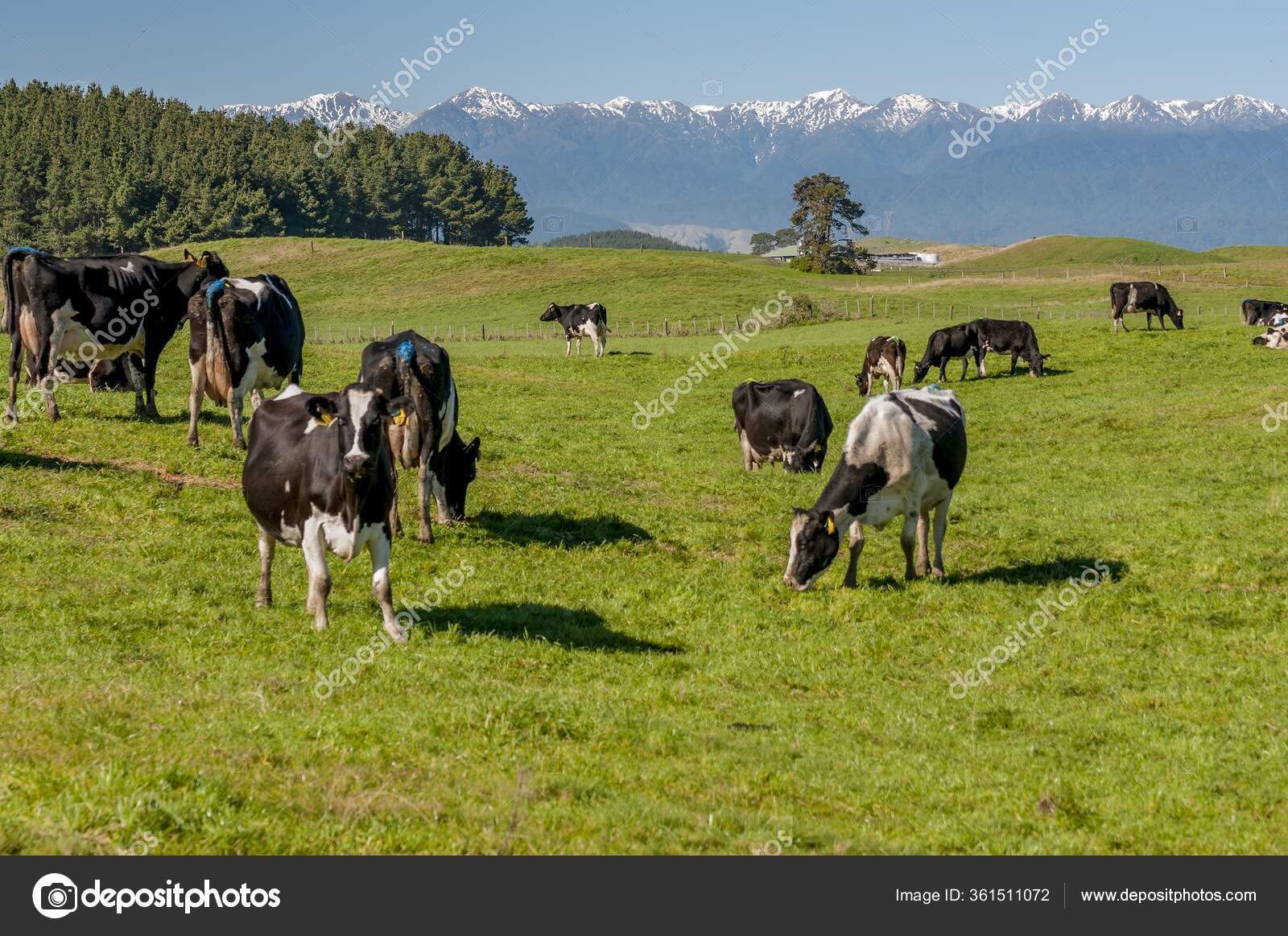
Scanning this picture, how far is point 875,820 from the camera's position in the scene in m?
8.91

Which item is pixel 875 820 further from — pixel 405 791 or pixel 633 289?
pixel 633 289

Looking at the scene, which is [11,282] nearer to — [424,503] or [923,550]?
[424,503]

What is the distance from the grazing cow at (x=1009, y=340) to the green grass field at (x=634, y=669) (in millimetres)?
15923

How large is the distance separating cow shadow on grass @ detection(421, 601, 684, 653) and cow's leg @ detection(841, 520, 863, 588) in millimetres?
3749

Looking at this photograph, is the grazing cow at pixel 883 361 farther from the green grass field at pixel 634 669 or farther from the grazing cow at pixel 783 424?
the grazing cow at pixel 783 424

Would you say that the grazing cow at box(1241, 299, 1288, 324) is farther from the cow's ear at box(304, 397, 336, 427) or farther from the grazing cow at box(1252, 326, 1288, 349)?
the cow's ear at box(304, 397, 336, 427)

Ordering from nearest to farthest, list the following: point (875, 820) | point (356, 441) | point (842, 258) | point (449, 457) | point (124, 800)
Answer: point (124, 800)
point (875, 820)
point (356, 441)
point (449, 457)
point (842, 258)

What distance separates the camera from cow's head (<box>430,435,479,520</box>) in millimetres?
18703

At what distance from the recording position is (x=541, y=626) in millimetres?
14297

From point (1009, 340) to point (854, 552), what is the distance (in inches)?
1171

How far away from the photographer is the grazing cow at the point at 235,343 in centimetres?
2120

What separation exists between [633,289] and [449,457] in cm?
7672

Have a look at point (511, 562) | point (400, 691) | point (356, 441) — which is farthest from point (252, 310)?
point (400, 691)
